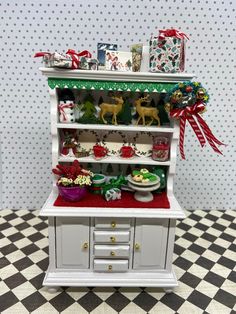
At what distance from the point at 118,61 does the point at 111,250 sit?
4.34 ft

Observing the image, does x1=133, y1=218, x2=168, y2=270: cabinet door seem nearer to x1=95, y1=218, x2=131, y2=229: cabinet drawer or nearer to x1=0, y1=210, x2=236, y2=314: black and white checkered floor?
x1=95, y1=218, x2=131, y2=229: cabinet drawer

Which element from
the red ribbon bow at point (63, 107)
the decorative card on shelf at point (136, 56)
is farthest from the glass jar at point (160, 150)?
the red ribbon bow at point (63, 107)

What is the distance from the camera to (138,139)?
2.25 metres

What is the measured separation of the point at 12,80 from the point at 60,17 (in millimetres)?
749

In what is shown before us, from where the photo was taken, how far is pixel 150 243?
6.41 ft

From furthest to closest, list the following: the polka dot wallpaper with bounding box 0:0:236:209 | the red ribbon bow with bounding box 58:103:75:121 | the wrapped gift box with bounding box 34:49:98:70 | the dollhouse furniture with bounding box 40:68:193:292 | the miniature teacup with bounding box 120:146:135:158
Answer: the polka dot wallpaper with bounding box 0:0:236:209 < the miniature teacup with bounding box 120:146:135:158 < the red ribbon bow with bounding box 58:103:75:121 < the dollhouse furniture with bounding box 40:68:193:292 < the wrapped gift box with bounding box 34:49:98:70

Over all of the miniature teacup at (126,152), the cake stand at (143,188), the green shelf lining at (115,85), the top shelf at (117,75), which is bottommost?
the cake stand at (143,188)

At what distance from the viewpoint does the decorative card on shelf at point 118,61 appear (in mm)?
1862

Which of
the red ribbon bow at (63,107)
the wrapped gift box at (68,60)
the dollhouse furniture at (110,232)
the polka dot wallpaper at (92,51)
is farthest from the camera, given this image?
the polka dot wallpaper at (92,51)

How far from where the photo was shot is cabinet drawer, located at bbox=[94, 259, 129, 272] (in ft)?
6.40

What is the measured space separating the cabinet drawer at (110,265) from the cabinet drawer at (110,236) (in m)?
0.16

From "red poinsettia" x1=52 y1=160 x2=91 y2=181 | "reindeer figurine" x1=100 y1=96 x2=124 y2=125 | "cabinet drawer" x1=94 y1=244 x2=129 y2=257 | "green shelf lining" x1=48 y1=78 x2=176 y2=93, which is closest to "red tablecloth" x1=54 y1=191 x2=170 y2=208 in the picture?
"red poinsettia" x1=52 y1=160 x2=91 y2=181

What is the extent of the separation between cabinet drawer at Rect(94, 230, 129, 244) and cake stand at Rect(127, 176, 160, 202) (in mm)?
276

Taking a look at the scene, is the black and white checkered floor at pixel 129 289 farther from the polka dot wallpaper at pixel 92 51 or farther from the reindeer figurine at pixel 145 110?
the reindeer figurine at pixel 145 110
